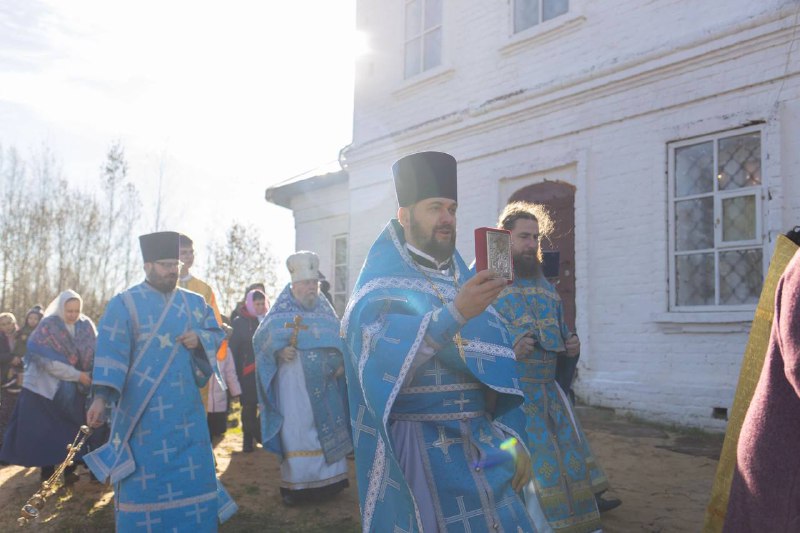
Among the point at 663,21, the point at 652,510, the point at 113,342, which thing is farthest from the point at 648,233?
the point at 113,342

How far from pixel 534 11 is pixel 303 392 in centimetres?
631

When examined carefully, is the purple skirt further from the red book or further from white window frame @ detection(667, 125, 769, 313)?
white window frame @ detection(667, 125, 769, 313)

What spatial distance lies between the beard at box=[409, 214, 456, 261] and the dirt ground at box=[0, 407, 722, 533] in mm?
2976

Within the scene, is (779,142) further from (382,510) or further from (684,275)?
(382,510)

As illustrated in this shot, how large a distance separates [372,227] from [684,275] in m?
5.81

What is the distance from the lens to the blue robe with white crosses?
4570 mm

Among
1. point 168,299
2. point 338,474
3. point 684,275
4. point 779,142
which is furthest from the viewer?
point 684,275

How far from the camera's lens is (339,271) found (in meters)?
14.8

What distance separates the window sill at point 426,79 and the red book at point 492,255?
8896mm

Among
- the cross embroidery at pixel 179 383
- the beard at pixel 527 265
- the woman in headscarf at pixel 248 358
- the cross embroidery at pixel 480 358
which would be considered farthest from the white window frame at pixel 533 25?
the cross embroidery at pixel 480 358

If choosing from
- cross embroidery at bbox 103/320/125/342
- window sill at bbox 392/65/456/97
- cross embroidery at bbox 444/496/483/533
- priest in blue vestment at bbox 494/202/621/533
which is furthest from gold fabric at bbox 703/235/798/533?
window sill at bbox 392/65/456/97

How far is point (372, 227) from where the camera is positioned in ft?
41.0

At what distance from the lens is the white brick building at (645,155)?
7402 mm

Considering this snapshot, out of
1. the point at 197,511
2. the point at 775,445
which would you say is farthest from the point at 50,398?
the point at 775,445
